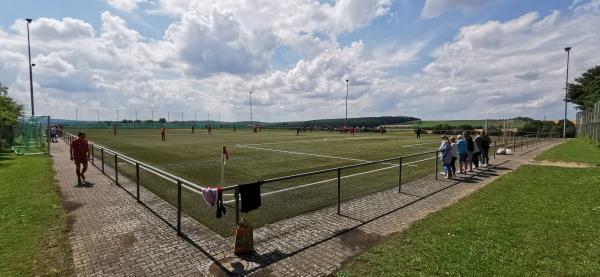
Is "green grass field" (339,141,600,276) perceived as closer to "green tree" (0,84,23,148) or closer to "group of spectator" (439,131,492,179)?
"group of spectator" (439,131,492,179)

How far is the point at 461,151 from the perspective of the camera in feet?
43.4

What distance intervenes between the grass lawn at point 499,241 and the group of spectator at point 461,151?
11.1 ft

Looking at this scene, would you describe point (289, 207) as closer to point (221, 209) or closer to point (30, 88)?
point (221, 209)

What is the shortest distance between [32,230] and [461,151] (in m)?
13.4

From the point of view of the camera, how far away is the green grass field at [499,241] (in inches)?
186

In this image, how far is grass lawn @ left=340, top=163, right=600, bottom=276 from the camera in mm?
4734

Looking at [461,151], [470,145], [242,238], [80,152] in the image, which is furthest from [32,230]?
[470,145]

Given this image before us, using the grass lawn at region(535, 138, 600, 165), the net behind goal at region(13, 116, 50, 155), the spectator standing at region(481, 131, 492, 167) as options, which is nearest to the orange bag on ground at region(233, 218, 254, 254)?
the spectator standing at region(481, 131, 492, 167)

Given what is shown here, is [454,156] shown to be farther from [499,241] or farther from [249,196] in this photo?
[249,196]

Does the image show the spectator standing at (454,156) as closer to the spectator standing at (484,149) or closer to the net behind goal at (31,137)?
the spectator standing at (484,149)

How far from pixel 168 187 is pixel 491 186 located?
1010cm

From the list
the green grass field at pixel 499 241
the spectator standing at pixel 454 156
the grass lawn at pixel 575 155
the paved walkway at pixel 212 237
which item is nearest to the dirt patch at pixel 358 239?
the paved walkway at pixel 212 237

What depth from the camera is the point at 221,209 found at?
18.2ft

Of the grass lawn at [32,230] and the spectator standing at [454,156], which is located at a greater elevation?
the spectator standing at [454,156]
